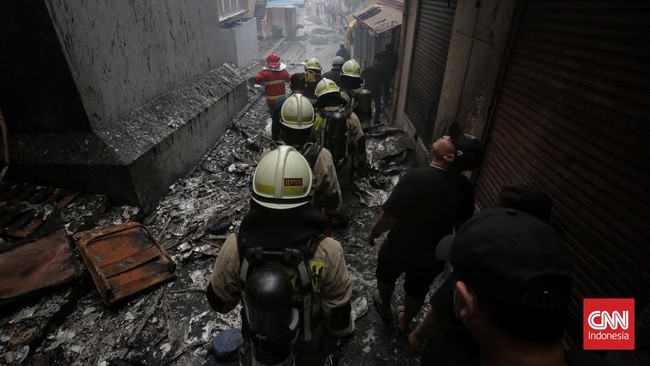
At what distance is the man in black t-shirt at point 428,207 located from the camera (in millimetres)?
2629

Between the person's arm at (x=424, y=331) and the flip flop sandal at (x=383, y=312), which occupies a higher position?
the person's arm at (x=424, y=331)

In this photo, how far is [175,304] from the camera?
12.4ft

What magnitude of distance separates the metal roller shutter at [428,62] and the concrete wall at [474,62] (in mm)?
599

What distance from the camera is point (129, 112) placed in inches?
200

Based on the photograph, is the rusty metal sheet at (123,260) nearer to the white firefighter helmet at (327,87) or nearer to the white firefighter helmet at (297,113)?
the white firefighter helmet at (297,113)

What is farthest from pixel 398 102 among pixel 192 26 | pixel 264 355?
pixel 264 355

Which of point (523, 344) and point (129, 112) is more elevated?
point (523, 344)

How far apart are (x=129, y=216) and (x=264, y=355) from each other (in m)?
3.97

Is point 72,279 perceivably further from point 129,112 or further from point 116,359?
point 129,112

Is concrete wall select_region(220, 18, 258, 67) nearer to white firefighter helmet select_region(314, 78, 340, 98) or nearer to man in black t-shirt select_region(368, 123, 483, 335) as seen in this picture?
white firefighter helmet select_region(314, 78, 340, 98)

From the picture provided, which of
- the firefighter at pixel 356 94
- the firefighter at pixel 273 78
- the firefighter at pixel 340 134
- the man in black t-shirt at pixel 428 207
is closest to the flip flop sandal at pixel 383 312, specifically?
the man in black t-shirt at pixel 428 207

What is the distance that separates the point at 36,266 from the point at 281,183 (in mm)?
3539

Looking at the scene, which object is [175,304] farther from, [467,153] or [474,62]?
[474,62]

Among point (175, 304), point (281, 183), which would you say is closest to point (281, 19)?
point (175, 304)
